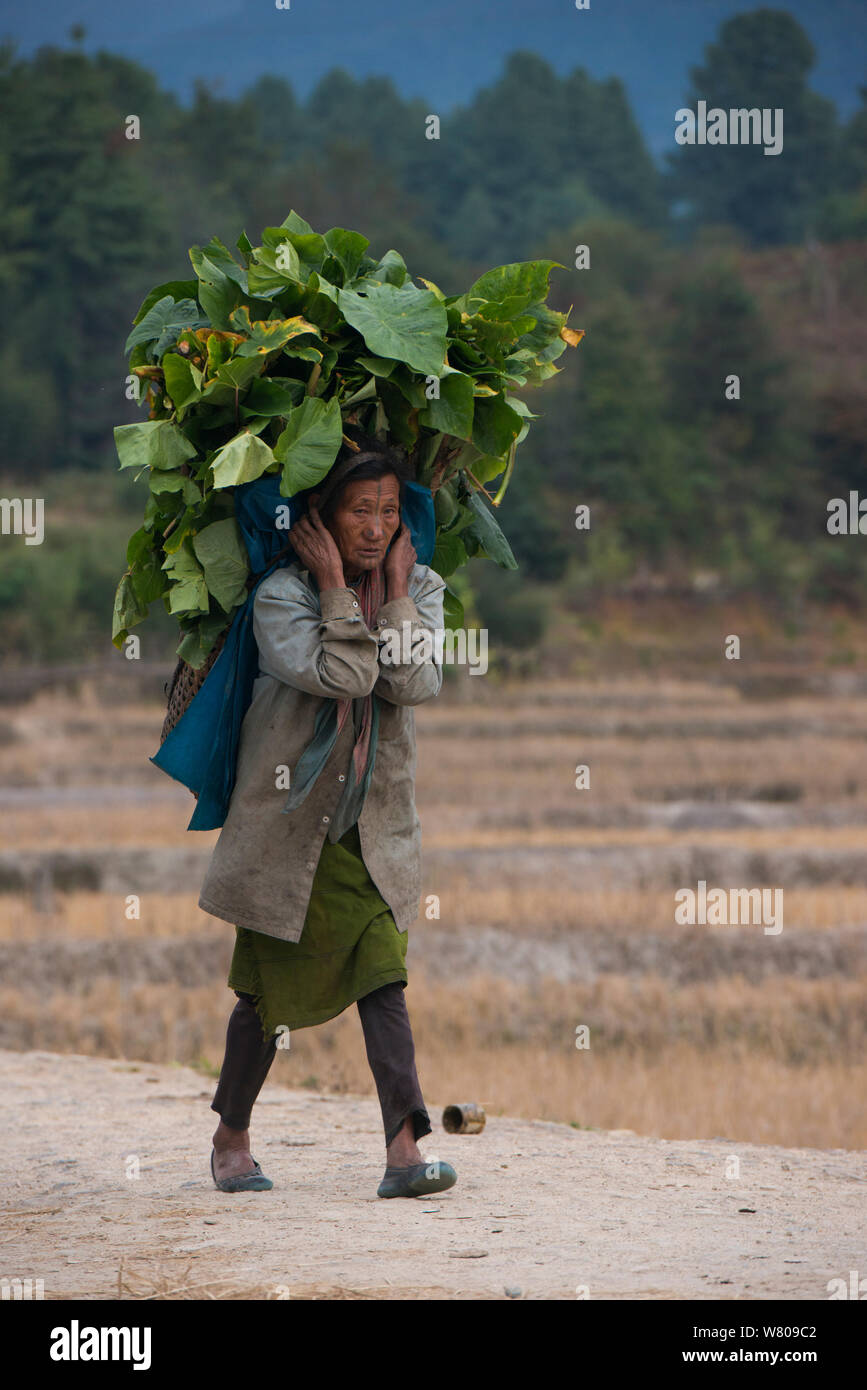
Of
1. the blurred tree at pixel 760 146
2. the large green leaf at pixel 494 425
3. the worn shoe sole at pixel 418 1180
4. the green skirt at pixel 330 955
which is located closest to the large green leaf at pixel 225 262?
the large green leaf at pixel 494 425

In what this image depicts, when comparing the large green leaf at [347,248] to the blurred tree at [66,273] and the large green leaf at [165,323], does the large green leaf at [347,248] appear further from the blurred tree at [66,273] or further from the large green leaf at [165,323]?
the blurred tree at [66,273]

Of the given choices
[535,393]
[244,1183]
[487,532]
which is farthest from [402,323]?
[535,393]

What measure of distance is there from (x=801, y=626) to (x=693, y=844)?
34.1 meters

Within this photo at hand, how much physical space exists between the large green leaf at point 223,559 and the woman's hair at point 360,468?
0.27m

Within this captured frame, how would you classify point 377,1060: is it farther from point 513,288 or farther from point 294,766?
point 513,288

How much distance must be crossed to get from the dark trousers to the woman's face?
1295 millimetres

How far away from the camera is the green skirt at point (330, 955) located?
507 cm

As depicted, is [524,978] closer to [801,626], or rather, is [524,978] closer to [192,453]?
[192,453]

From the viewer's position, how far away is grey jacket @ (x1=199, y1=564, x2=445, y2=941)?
4945mm

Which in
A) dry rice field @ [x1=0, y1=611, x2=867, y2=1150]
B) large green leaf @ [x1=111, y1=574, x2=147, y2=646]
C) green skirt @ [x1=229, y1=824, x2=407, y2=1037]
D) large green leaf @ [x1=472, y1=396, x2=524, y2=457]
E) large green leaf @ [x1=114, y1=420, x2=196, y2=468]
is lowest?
dry rice field @ [x1=0, y1=611, x2=867, y2=1150]

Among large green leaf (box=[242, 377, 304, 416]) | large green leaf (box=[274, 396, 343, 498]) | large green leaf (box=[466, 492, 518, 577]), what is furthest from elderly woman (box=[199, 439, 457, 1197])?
large green leaf (box=[466, 492, 518, 577])

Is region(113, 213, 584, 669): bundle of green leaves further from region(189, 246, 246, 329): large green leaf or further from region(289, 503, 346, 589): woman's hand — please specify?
region(289, 503, 346, 589): woman's hand

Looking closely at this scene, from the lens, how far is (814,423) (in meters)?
58.6

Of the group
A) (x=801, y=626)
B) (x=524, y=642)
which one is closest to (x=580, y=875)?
(x=524, y=642)
